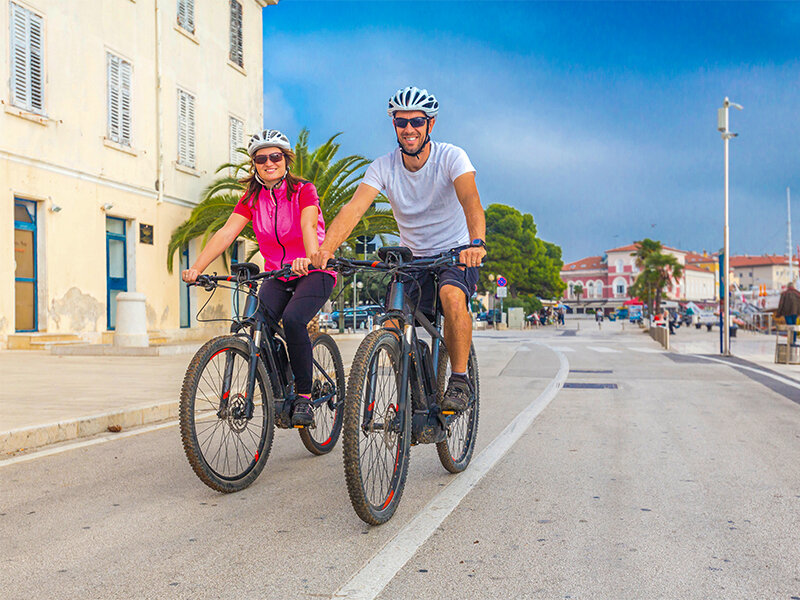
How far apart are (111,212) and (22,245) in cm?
286

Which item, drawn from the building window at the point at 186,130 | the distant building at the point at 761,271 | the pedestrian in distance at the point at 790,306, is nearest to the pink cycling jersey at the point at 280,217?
the building window at the point at 186,130

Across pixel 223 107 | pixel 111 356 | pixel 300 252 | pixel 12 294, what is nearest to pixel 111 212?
pixel 12 294

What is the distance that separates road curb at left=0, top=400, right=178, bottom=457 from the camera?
223 inches

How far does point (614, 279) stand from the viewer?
470 ft

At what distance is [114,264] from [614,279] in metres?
133

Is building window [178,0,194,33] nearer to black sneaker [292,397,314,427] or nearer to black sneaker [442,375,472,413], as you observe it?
black sneaker [292,397,314,427]

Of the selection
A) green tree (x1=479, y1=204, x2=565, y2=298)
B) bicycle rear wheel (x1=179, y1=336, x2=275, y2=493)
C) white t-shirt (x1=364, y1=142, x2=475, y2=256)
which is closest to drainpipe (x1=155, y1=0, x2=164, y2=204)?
white t-shirt (x1=364, y1=142, x2=475, y2=256)

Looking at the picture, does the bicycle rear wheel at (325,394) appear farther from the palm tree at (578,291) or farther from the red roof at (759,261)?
the red roof at (759,261)

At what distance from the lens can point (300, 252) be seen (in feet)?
15.9

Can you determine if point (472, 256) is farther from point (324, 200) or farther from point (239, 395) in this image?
point (324, 200)

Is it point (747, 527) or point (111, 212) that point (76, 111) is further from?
point (747, 527)

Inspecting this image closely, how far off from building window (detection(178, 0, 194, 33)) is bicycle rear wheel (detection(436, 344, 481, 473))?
19.1 metres

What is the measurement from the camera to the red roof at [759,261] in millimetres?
168125

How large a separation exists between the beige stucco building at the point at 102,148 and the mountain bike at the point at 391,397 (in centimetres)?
1307
